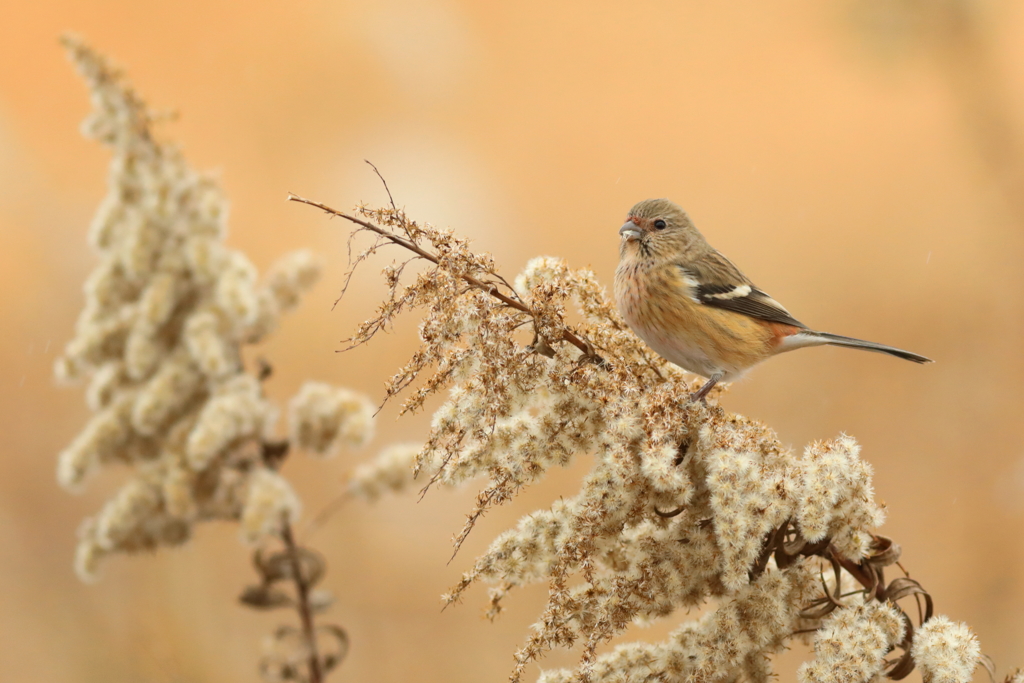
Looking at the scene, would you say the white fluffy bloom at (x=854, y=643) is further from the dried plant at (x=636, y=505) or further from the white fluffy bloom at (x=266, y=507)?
the white fluffy bloom at (x=266, y=507)

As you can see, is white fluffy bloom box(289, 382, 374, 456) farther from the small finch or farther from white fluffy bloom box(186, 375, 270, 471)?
the small finch

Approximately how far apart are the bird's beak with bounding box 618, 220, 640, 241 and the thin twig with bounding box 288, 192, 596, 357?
702 mm

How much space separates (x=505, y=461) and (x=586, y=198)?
3381 mm

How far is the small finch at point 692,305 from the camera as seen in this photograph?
1.52m

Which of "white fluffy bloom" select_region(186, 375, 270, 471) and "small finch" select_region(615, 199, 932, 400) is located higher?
"small finch" select_region(615, 199, 932, 400)

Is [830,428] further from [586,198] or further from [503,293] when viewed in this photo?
[503,293]

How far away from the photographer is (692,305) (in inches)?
63.2

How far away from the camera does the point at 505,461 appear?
922 millimetres

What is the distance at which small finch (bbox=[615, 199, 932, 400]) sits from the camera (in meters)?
1.52

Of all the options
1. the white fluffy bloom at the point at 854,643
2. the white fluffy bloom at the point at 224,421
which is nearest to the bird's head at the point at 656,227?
the white fluffy bloom at the point at 224,421

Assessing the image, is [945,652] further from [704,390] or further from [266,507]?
[266,507]

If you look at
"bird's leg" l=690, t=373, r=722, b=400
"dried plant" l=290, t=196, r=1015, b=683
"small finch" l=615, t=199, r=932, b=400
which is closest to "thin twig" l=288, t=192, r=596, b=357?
"dried plant" l=290, t=196, r=1015, b=683

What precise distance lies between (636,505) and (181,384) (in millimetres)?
910

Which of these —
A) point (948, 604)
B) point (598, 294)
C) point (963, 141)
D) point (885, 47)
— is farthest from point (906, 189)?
point (598, 294)
